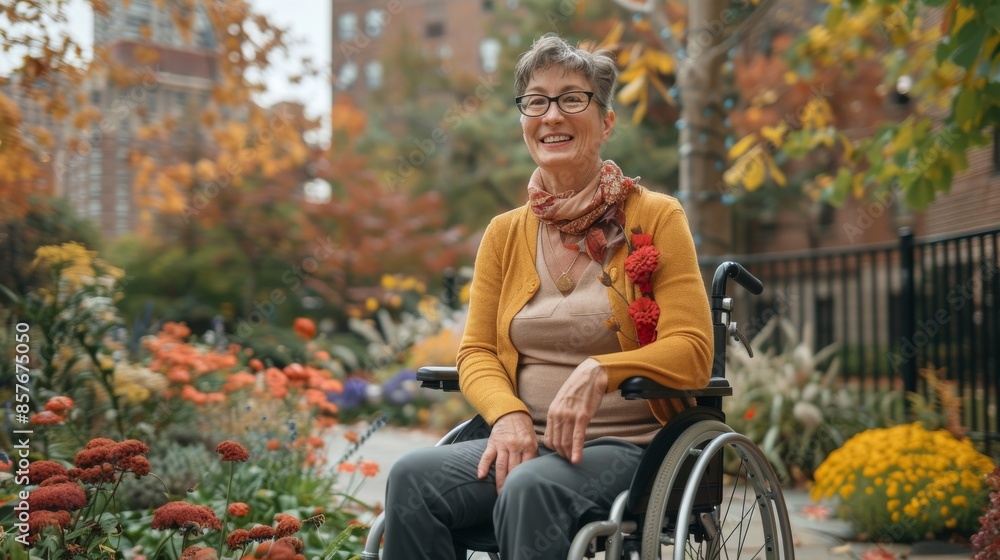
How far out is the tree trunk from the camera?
581cm

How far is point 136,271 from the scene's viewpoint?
1309cm

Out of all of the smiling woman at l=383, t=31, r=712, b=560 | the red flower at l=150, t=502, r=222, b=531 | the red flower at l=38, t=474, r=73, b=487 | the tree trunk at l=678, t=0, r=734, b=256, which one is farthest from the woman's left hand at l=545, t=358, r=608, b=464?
the tree trunk at l=678, t=0, r=734, b=256

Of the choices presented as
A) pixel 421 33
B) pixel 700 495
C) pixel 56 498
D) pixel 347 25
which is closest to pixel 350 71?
pixel 347 25

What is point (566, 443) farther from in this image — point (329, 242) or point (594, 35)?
point (594, 35)

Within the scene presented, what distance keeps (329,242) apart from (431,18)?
82.1 ft

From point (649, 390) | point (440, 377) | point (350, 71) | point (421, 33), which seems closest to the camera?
point (649, 390)

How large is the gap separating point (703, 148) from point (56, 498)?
180 inches

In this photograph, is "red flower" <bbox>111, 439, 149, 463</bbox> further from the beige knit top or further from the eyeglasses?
the eyeglasses

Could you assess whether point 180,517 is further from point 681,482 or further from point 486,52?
point 486,52

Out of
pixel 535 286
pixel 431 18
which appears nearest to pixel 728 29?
pixel 535 286

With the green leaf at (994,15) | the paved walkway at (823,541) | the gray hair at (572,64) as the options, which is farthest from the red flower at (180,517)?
the green leaf at (994,15)

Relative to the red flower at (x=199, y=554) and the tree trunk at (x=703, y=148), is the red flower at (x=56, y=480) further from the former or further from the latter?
the tree trunk at (x=703, y=148)

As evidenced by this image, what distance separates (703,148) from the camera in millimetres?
5871

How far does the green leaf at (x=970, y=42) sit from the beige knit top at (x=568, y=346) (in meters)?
1.89
